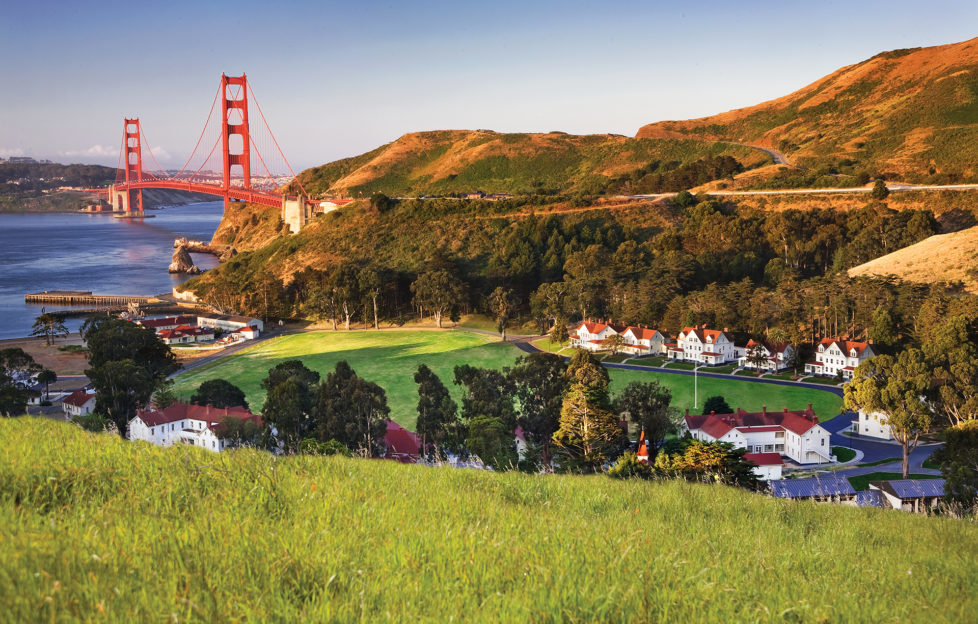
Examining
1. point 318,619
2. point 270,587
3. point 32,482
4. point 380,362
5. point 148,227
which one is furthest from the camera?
point 148,227

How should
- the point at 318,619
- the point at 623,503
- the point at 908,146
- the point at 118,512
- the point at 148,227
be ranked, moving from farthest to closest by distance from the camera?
the point at 148,227, the point at 908,146, the point at 623,503, the point at 118,512, the point at 318,619

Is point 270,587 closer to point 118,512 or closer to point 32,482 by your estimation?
point 118,512

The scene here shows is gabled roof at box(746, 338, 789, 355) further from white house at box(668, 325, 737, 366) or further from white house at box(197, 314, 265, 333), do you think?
white house at box(197, 314, 265, 333)

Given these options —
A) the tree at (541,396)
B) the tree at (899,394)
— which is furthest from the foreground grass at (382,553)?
the tree at (899,394)

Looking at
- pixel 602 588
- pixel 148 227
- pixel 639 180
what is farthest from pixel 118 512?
pixel 148 227

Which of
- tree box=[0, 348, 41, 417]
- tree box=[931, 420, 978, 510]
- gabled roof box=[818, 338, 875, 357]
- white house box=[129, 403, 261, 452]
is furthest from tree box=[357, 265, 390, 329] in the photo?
tree box=[931, 420, 978, 510]
